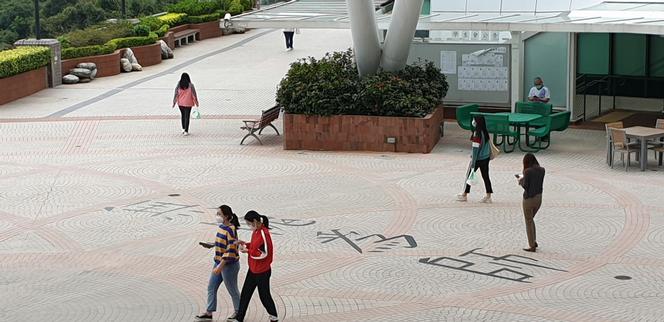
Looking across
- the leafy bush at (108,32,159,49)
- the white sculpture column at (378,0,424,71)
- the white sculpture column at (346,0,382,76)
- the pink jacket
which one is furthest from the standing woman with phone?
the leafy bush at (108,32,159,49)

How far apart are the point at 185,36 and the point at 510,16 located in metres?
20.0

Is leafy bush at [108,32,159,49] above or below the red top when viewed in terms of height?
above

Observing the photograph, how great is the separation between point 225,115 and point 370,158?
6.41m

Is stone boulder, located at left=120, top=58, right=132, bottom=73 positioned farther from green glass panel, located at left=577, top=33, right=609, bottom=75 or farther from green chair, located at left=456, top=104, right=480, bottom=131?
green glass panel, located at left=577, top=33, right=609, bottom=75

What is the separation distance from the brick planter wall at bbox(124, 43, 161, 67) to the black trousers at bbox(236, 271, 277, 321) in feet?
82.7

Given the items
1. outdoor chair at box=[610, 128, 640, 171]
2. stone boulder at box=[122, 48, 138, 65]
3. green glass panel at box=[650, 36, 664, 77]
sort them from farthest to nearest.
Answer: stone boulder at box=[122, 48, 138, 65], green glass panel at box=[650, 36, 664, 77], outdoor chair at box=[610, 128, 640, 171]

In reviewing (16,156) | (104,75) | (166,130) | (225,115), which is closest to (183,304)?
(16,156)

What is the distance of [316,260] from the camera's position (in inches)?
590

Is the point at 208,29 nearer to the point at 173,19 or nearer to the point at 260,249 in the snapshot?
the point at 173,19

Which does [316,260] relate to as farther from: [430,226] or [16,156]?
[16,156]

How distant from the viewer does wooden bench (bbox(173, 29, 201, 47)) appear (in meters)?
41.5

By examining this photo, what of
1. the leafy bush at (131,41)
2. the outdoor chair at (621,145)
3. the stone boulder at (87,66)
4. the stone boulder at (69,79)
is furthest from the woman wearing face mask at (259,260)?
the leafy bush at (131,41)

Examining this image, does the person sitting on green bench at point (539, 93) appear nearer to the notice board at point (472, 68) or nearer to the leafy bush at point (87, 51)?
the notice board at point (472, 68)

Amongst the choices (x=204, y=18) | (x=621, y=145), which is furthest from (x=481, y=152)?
(x=204, y=18)
